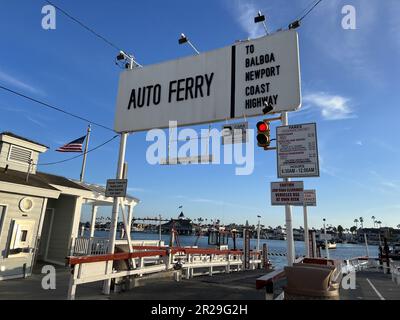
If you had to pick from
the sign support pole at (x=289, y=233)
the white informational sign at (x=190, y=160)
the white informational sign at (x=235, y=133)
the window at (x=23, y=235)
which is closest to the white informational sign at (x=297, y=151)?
the sign support pole at (x=289, y=233)

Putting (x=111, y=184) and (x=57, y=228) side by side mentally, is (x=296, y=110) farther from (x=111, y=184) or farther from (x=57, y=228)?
(x=57, y=228)

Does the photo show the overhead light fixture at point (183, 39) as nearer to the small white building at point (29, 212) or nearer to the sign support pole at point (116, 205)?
the sign support pole at point (116, 205)

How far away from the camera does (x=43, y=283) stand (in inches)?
417

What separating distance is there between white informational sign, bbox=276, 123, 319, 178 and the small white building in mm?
9449

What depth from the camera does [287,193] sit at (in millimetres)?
7898

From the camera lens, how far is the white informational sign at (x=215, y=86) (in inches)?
371

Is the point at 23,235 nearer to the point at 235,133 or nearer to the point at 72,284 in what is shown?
the point at 72,284

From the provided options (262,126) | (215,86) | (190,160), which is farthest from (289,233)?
(215,86)

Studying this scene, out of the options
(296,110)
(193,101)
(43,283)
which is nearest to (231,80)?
(193,101)

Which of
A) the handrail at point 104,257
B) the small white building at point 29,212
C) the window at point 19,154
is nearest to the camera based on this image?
the handrail at point 104,257

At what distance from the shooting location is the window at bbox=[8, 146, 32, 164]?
15.1 m

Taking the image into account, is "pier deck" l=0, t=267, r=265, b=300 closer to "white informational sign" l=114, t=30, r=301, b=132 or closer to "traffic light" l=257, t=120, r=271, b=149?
"traffic light" l=257, t=120, r=271, b=149

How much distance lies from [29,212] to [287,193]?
382 inches

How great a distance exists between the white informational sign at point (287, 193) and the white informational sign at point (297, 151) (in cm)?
21
